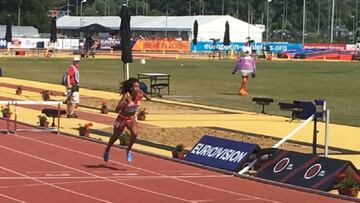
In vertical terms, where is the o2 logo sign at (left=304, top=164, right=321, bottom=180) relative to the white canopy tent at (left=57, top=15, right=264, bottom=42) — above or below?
below

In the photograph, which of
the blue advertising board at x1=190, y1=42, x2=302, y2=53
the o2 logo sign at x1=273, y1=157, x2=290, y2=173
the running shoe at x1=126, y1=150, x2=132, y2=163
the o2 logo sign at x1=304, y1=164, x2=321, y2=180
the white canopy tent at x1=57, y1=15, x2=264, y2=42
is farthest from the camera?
the white canopy tent at x1=57, y1=15, x2=264, y2=42

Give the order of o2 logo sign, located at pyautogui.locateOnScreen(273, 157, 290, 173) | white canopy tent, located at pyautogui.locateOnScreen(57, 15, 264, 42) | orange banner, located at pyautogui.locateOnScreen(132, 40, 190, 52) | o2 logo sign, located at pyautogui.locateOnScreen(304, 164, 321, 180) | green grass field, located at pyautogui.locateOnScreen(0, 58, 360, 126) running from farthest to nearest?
white canopy tent, located at pyautogui.locateOnScreen(57, 15, 264, 42)
orange banner, located at pyautogui.locateOnScreen(132, 40, 190, 52)
green grass field, located at pyautogui.locateOnScreen(0, 58, 360, 126)
o2 logo sign, located at pyautogui.locateOnScreen(273, 157, 290, 173)
o2 logo sign, located at pyautogui.locateOnScreen(304, 164, 321, 180)

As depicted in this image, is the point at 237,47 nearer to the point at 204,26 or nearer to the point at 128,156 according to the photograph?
the point at 204,26

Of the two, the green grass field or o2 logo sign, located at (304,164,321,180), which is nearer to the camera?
o2 logo sign, located at (304,164,321,180)

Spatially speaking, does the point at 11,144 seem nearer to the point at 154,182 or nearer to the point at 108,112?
the point at 154,182

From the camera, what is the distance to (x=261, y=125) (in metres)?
26.0

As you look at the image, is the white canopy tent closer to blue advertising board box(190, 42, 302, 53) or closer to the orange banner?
blue advertising board box(190, 42, 302, 53)

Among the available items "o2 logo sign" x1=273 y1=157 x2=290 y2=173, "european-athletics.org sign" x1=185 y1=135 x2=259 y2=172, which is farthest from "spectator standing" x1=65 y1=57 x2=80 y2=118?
"o2 logo sign" x1=273 y1=157 x2=290 y2=173

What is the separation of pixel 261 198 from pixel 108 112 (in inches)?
641

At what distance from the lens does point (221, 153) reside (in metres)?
17.0

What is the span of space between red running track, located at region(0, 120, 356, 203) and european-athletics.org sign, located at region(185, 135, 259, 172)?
37 cm

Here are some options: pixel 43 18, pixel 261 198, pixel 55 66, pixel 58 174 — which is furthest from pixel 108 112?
pixel 43 18

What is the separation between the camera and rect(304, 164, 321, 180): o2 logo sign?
14.7 meters

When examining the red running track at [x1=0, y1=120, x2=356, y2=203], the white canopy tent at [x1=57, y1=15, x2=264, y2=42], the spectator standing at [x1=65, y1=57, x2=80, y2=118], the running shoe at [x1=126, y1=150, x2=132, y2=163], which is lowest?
the red running track at [x1=0, y1=120, x2=356, y2=203]
